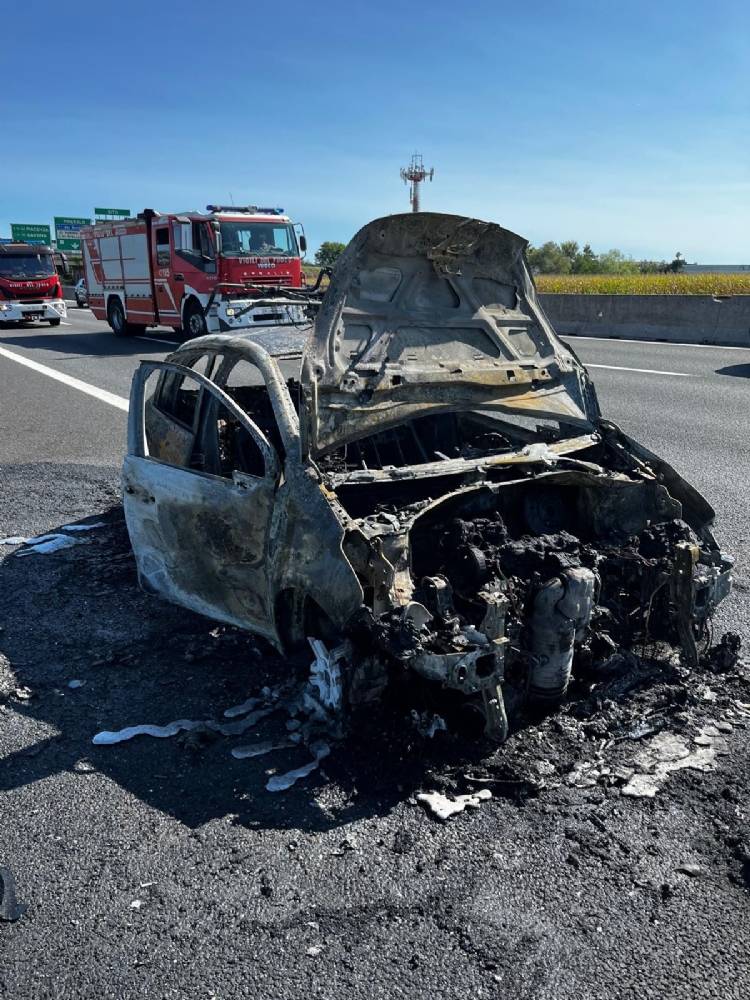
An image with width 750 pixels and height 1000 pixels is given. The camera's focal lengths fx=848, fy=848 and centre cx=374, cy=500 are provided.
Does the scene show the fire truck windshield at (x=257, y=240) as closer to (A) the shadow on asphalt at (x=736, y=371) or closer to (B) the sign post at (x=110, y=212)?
(A) the shadow on asphalt at (x=736, y=371)

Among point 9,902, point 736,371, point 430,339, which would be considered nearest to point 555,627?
point 430,339

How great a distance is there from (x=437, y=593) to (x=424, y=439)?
231 centimetres

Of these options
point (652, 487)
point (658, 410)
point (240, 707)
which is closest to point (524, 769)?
point (240, 707)

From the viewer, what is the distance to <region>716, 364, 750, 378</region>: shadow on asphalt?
1445 centimetres

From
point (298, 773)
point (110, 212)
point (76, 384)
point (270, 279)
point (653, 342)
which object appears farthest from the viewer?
point (110, 212)

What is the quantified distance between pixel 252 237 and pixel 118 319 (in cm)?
660

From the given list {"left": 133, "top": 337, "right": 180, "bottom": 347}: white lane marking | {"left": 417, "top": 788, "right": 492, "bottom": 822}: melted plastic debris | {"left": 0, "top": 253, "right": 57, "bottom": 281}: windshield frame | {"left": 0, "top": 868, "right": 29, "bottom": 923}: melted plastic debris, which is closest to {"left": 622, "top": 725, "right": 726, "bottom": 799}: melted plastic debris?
{"left": 417, "top": 788, "right": 492, "bottom": 822}: melted plastic debris

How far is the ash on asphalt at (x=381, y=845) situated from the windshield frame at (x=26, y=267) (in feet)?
82.4

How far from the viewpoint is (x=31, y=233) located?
69.9m

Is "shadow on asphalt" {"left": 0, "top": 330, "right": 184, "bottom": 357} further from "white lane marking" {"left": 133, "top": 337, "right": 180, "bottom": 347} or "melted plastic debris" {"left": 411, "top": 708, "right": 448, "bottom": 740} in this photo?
"melted plastic debris" {"left": 411, "top": 708, "right": 448, "bottom": 740}

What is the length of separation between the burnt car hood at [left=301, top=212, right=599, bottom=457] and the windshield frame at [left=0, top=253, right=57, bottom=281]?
24.7 meters

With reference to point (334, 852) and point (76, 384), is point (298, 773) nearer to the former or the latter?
point (334, 852)

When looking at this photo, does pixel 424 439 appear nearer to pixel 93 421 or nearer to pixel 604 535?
pixel 604 535

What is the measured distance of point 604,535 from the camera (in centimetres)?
466
